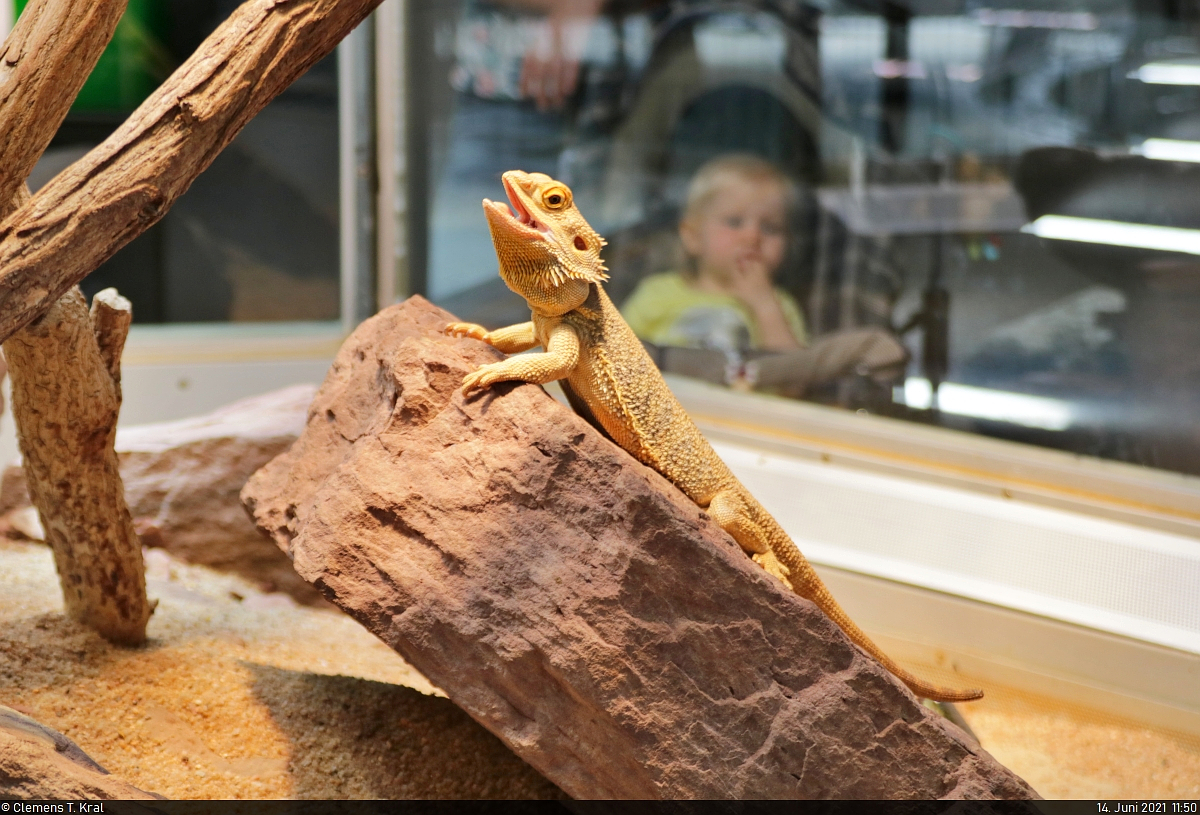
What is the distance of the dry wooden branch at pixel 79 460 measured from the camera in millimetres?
2443

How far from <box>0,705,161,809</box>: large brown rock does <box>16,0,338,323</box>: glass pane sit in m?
3.18

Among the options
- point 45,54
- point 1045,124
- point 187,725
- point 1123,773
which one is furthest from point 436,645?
point 1045,124

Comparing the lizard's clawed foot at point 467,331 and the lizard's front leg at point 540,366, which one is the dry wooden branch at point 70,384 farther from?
the lizard's front leg at point 540,366

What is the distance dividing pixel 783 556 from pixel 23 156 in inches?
80.6

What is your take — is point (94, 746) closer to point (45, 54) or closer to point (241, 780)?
point (241, 780)

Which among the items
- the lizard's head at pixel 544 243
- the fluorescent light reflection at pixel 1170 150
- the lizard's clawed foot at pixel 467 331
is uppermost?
the fluorescent light reflection at pixel 1170 150

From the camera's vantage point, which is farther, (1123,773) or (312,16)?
(1123,773)

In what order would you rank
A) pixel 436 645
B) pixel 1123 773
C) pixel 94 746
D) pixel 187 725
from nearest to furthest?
pixel 436 645
pixel 94 746
pixel 187 725
pixel 1123 773

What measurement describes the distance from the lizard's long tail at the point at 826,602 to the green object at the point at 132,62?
12.3 feet

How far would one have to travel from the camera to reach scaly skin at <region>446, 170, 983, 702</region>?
238 centimetres

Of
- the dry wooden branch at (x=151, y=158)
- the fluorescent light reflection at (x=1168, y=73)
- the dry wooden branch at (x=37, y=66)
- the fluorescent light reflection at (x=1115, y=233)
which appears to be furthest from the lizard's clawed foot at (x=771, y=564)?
the fluorescent light reflection at (x=1168, y=73)

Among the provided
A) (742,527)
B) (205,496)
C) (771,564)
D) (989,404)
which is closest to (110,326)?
(205,496)

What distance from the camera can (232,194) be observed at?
5.16 meters

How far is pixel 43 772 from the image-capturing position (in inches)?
73.7
